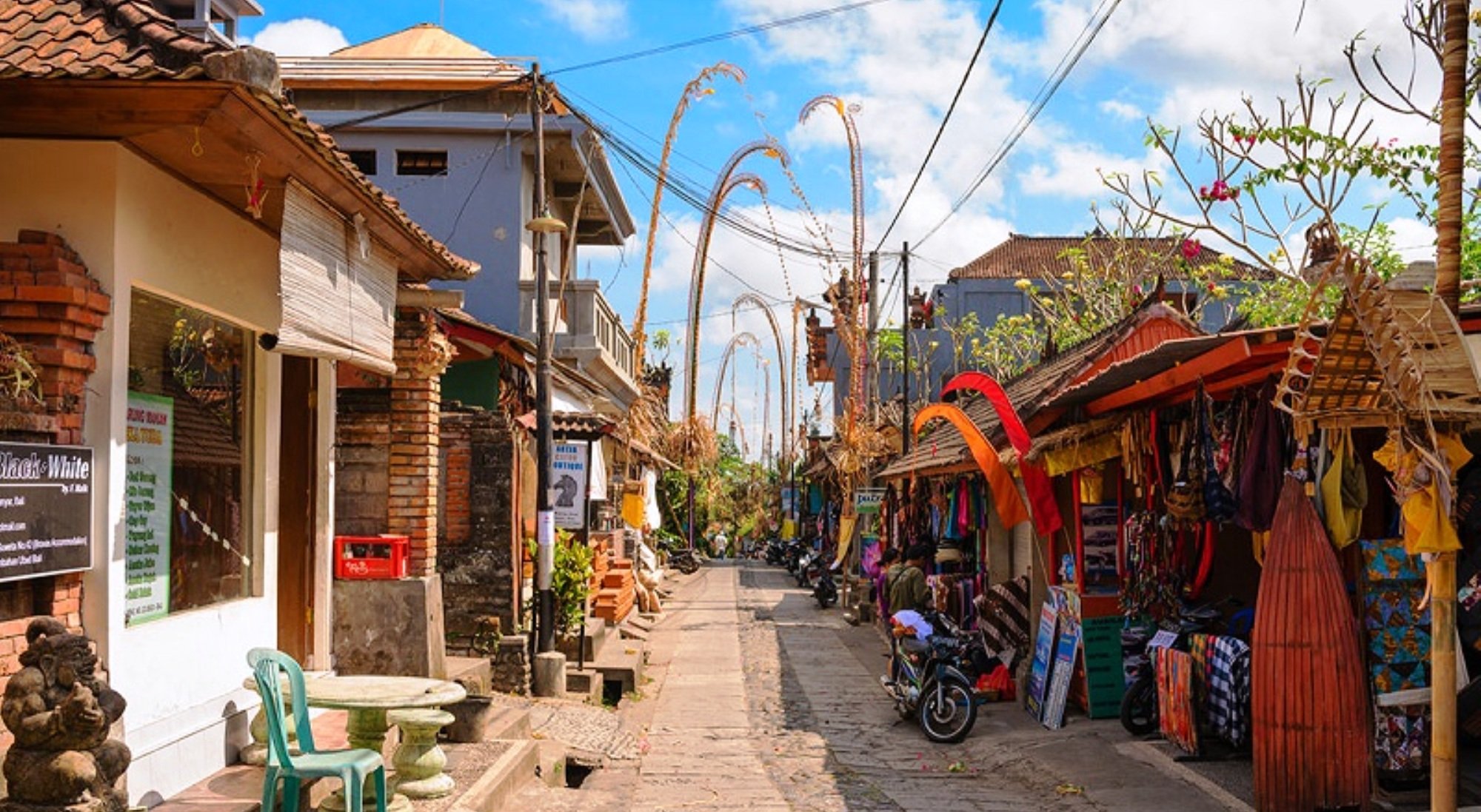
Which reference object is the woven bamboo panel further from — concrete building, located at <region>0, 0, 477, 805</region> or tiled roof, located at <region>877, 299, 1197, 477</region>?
concrete building, located at <region>0, 0, 477, 805</region>

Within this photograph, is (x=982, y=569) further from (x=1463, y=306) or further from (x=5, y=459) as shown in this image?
(x=5, y=459)

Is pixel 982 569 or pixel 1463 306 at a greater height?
pixel 1463 306

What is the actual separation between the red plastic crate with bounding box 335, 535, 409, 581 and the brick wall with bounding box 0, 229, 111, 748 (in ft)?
13.4

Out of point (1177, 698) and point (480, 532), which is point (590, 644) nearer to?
point (480, 532)

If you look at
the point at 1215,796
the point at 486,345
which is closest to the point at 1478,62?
the point at 1215,796

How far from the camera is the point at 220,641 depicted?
7648 millimetres

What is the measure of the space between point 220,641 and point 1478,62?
8.88 meters

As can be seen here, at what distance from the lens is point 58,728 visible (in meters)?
4.78

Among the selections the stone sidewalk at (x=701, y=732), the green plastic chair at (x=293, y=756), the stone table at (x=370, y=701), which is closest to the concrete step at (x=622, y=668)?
the stone sidewalk at (x=701, y=732)

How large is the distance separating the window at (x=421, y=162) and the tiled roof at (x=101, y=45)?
16559mm

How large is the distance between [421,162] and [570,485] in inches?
335

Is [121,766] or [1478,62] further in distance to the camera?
[1478,62]

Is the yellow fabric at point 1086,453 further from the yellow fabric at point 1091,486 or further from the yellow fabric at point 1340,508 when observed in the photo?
the yellow fabric at point 1340,508

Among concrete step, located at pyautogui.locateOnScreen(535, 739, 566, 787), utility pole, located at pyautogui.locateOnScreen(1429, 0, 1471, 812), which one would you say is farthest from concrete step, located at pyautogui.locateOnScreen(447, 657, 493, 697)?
utility pole, located at pyautogui.locateOnScreen(1429, 0, 1471, 812)
